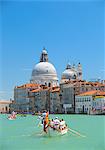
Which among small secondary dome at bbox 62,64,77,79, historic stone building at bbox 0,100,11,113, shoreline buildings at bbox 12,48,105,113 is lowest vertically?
historic stone building at bbox 0,100,11,113

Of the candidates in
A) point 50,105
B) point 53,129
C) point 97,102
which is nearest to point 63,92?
point 50,105

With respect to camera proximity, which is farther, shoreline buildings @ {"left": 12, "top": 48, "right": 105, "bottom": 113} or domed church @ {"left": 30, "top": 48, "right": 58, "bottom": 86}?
domed church @ {"left": 30, "top": 48, "right": 58, "bottom": 86}

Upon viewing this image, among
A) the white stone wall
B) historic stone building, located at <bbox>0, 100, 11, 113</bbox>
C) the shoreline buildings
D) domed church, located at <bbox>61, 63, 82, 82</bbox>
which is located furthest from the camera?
historic stone building, located at <bbox>0, 100, 11, 113</bbox>

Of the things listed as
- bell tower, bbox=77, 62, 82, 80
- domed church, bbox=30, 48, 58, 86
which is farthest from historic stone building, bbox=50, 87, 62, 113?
bell tower, bbox=77, 62, 82, 80

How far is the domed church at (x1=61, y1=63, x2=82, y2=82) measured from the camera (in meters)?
35.6

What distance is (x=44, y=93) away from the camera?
3356 cm

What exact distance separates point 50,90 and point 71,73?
3.54m

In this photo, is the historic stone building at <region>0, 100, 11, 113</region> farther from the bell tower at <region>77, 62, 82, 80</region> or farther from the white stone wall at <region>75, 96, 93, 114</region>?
the white stone wall at <region>75, 96, 93, 114</region>

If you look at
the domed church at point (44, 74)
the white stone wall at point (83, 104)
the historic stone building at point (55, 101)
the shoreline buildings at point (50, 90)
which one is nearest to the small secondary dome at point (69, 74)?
the shoreline buildings at point (50, 90)

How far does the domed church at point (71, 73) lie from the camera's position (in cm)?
3562

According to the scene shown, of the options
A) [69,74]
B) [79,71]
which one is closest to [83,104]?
[69,74]

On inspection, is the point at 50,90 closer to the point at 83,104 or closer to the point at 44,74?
the point at 44,74

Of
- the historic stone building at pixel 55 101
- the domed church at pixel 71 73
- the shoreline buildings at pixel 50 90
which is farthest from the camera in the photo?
the domed church at pixel 71 73

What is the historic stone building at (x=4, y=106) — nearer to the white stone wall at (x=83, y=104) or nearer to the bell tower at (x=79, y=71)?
the bell tower at (x=79, y=71)
